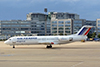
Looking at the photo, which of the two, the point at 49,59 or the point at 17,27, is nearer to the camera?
the point at 49,59

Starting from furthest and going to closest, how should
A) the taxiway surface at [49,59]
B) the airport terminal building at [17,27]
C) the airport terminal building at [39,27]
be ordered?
the airport terminal building at [17,27], the airport terminal building at [39,27], the taxiway surface at [49,59]

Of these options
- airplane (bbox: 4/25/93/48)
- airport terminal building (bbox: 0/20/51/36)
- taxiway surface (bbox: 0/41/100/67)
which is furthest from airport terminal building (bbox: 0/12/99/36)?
taxiway surface (bbox: 0/41/100/67)

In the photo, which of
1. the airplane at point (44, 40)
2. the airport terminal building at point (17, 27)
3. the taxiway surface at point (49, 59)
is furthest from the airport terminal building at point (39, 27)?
the taxiway surface at point (49, 59)

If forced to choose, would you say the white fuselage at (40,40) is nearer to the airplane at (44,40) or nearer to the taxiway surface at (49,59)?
the airplane at (44,40)

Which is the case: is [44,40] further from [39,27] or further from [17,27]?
[39,27]

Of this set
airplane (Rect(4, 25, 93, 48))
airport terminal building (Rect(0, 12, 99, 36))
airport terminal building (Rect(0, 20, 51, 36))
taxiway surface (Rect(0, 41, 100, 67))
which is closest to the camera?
taxiway surface (Rect(0, 41, 100, 67))

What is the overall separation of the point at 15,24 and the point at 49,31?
27.4 m

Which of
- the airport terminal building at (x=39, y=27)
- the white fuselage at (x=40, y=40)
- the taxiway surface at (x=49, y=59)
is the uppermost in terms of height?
the airport terminal building at (x=39, y=27)

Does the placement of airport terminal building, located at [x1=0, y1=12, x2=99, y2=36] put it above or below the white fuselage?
above

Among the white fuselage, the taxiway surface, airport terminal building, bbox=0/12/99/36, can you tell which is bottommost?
the taxiway surface

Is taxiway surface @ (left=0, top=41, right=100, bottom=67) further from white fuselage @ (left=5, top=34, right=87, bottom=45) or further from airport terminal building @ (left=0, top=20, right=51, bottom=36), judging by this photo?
airport terminal building @ (left=0, top=20, right=51, bottom=36)

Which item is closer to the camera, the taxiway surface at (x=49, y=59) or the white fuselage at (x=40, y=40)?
the taxiway surface at (x=49, y=59)

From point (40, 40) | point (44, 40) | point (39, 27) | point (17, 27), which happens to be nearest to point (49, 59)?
point (40, 40)

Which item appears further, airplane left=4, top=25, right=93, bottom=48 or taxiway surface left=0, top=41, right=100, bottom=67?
airplane left=4, top=25, right=93, bottom=48
